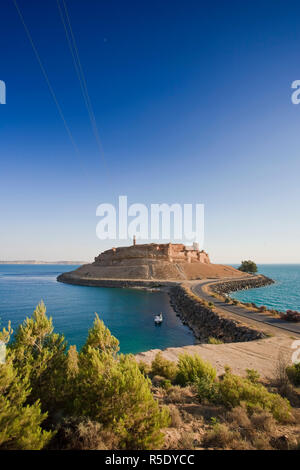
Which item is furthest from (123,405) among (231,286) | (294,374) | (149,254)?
(149,254)

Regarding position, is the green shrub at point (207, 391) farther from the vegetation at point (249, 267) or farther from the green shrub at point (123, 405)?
the vegetation at point (249, 267)

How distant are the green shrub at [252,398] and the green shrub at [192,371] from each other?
146 cm

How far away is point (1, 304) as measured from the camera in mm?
36031

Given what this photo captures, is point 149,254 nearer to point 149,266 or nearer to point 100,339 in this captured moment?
point 149,266

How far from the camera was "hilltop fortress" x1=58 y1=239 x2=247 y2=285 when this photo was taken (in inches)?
2842

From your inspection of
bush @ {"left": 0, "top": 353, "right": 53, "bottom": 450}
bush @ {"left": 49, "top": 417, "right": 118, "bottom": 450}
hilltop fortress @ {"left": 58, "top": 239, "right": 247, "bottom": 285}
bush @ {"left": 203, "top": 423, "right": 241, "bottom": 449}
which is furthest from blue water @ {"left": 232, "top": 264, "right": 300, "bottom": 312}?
bush @ {"left": 0, "top": 353, "right": 53, "bottom": 450}

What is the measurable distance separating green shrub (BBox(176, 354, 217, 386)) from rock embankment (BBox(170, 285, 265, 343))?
32.7 feet

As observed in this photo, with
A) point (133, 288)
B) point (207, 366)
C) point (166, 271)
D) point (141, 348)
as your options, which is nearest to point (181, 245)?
point (166, 271)

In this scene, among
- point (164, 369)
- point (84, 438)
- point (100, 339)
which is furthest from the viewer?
point (164, 369)

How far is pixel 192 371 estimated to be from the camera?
8586mm

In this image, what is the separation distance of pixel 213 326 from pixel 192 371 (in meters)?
13.9

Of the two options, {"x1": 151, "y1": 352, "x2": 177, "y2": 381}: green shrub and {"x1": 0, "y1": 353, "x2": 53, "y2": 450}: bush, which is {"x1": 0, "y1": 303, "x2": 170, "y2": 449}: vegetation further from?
{"x1": 151, "y1": 352, "x2": 177, "y2": 381}: green shrub

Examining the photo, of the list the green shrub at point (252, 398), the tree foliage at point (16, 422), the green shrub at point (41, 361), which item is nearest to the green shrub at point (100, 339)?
the green shrub at point (41, 361)

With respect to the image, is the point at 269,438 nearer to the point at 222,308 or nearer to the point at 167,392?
the point at 167,392
